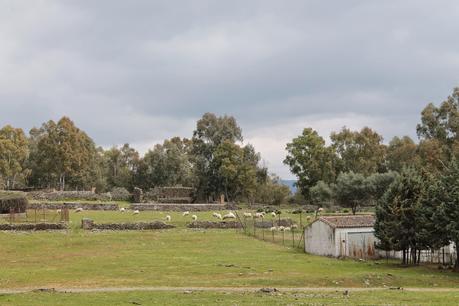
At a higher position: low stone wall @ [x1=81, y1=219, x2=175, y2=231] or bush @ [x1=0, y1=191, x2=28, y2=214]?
bush @ [x1=0, y1=191, x2=28, y2=214]

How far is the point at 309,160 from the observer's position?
375ft

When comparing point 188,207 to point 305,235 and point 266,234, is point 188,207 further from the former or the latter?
point 305,235

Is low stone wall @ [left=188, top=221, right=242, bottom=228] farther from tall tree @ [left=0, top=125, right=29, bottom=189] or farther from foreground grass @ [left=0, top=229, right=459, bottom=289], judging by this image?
tall tree @ [left=0, top=125, right=29, bottom=189]

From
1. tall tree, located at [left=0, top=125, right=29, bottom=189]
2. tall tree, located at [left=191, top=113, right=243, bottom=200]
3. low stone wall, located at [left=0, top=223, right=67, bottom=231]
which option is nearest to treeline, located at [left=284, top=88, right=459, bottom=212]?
tall tree, located at [left=191, top=113, right=243, bottom=200]

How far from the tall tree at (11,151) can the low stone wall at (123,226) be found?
6270 centimetres

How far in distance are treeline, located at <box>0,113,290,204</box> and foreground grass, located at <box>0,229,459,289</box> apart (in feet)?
186

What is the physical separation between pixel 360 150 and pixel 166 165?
4152 cm

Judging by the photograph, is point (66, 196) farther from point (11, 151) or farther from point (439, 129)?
point (439, 129)

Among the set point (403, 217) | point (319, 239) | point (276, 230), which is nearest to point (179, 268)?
point (319, 239)

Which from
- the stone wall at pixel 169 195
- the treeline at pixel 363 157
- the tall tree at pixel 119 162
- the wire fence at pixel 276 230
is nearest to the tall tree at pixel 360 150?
the treeline at pixel 363 157

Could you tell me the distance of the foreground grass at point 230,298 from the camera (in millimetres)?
24609

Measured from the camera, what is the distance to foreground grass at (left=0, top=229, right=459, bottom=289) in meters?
34.7

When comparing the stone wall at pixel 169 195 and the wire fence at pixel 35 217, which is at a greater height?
the stone wall at pixel 169 195

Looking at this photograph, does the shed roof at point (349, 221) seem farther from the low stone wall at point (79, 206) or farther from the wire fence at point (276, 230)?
the low stone wall at point (79, 206)
